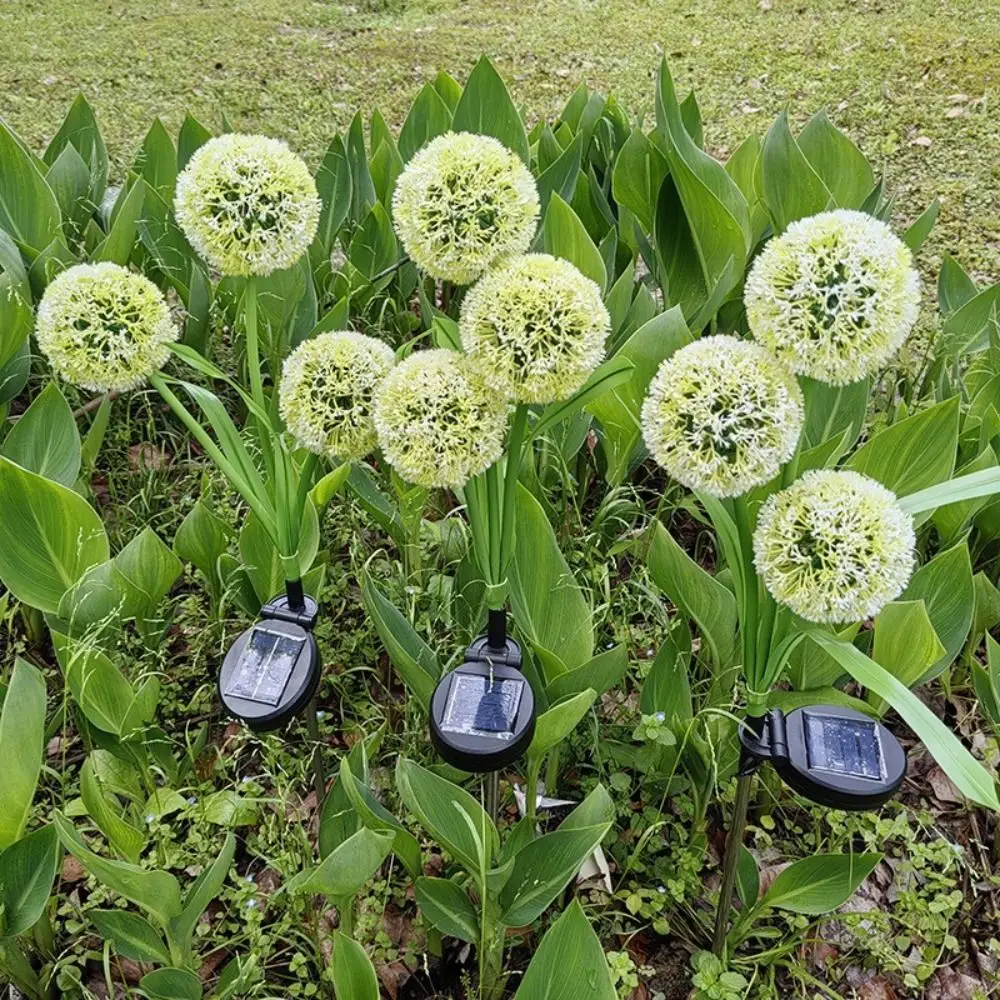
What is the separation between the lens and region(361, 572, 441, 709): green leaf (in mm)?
1303

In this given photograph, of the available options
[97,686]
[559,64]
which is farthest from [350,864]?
[559,64]

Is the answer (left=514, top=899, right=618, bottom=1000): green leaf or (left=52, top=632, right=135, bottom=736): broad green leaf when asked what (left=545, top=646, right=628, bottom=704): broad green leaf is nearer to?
(left=514, top=899, right=618, bottom=1000): green leaf

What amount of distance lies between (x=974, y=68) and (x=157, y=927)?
17.4 ft

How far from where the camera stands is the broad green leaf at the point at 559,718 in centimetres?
122

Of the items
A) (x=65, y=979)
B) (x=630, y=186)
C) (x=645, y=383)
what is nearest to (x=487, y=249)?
(x=645, y=383)

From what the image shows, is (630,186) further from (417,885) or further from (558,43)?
(558,43)

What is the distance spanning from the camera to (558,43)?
573 cm

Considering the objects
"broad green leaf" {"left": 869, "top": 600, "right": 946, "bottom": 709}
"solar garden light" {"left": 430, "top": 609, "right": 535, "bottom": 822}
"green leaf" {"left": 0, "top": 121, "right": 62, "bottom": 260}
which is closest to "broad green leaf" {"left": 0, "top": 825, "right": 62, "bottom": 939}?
"solar garden light" {"left": 430, "top": 609, "right": 535, "bottom": 822}

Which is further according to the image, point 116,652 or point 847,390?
point 847,390

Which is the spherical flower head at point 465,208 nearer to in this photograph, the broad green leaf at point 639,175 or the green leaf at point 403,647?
the green leaf at point 403,647

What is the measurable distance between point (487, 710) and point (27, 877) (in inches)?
25.9

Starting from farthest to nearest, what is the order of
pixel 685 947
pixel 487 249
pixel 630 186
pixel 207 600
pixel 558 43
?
1. pixel 558 43
2. pixel 630 186
3. pixel 207 600
4. pixel 685 947
5. pixel 487 249

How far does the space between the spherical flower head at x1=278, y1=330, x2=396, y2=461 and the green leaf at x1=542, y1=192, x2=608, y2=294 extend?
2.96 feet

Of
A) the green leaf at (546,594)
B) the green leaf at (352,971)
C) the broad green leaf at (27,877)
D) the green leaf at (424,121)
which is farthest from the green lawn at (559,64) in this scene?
the broad green leaf at (27,877)
